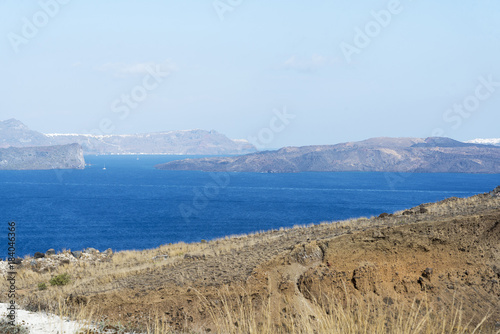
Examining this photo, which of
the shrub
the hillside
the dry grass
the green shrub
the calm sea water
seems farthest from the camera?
the calm sea water

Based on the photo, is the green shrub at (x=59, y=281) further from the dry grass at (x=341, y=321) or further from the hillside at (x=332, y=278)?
the dry grass at (x=341, y=321)

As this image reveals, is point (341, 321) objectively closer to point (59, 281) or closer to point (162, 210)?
point (59, 281)

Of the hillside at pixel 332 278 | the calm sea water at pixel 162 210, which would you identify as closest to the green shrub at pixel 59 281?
the hillside at pixel 332 278

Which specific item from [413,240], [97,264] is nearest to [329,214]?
[97,264]

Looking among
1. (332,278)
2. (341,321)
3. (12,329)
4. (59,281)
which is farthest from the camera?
(59,281)

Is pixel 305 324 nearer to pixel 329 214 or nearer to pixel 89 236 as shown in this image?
pixel 89 236

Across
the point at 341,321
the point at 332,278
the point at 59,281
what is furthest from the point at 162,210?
the point at 341,321

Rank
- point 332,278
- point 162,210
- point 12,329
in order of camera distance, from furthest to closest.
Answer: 1. point 162,210
2. point 332,278
3. point 12,329

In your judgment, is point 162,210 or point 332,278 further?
point 162,210

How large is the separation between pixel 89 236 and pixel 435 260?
53049mm

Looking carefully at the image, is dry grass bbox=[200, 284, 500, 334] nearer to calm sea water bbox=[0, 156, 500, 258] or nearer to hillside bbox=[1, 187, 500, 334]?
hillside bbox=[1, 187, 500, 334]

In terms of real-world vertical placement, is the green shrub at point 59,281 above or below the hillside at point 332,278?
below

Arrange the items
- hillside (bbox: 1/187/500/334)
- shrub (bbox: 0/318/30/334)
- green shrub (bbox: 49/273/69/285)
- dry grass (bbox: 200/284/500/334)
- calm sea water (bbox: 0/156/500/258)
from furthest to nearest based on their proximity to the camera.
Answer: calm sea water (bbox: 0/156/500/258) → green shrub (bbox: 49/273/69/285) → hillside (bbox: 1/187/500/334) → shrub (bbox: 0/318/30/334) → dry grass (bbox: 200/284/500/334)

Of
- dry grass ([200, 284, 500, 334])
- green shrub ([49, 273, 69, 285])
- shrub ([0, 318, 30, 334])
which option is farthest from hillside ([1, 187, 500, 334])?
dry grass ([200, 284, 500, 334])
